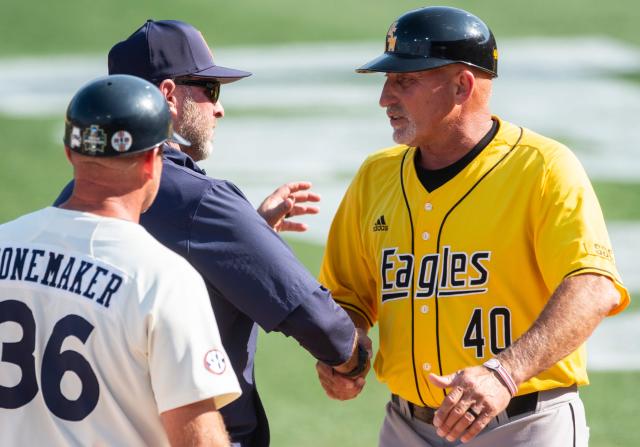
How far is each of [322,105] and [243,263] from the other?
796 centimetres

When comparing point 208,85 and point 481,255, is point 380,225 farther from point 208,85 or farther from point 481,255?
point 208,85

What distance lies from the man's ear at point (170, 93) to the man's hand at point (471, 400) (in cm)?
141

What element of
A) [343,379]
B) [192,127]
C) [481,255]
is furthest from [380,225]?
[192,127]

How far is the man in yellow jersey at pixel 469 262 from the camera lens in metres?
3.84

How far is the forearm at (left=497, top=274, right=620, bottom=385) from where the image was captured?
377cm

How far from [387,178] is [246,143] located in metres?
6.29

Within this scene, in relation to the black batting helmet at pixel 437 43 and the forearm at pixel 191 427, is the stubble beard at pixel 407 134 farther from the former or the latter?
the forearm at pixel 191 427

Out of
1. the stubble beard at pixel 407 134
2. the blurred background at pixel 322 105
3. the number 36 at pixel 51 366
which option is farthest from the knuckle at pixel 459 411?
the blurred background at pixel 322 105

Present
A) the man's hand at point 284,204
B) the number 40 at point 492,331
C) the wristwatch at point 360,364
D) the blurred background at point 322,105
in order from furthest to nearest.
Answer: the blurred background at point 322,105 < the man's hand at point 284,204 < the wristwatch at point 360,364 < the number 40 at point 492,331

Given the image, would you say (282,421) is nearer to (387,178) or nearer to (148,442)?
(387,178)

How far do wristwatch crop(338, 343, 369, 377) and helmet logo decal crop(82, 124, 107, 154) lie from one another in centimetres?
155

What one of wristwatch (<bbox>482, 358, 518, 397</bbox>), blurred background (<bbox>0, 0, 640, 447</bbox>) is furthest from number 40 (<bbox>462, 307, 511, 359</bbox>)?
blurred background (<bbox>0, 0, 640, 447</bbox>)

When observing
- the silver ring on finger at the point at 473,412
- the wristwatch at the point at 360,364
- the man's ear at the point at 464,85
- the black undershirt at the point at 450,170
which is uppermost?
the man's ear at the point at 464,85

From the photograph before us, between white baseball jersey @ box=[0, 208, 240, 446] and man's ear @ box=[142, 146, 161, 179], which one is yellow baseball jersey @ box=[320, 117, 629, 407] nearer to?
white baseball jersey @ box=[0, 208, 240, 446]
